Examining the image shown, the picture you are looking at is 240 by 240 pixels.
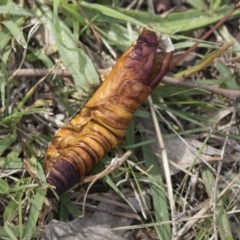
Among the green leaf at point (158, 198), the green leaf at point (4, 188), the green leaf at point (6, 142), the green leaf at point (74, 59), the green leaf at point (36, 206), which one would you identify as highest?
the green leaf at point (74, 59)

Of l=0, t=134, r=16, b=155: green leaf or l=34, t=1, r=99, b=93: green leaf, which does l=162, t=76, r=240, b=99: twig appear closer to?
l=34, t=1, r=99, b=93: green leaf

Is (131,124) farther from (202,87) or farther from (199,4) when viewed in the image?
(199,4)

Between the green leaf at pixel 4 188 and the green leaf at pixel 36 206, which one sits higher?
the green leaf at pixel 4 188

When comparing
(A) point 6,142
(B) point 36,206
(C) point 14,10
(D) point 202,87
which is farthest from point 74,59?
(B) point 36,206

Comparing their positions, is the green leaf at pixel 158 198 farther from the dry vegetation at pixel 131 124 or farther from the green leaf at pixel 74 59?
the green leaf at pixel 74 59

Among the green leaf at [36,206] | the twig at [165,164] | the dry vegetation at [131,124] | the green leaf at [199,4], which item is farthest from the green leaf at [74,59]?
the green leaf at [199,4]

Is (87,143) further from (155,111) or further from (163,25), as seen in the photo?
(163,25)
